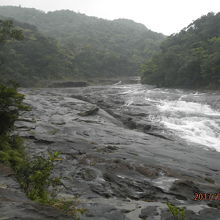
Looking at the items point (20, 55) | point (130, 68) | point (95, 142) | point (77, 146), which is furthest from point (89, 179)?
point (130, 68)

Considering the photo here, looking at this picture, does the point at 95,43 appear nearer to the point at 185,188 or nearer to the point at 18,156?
the point at 18,156

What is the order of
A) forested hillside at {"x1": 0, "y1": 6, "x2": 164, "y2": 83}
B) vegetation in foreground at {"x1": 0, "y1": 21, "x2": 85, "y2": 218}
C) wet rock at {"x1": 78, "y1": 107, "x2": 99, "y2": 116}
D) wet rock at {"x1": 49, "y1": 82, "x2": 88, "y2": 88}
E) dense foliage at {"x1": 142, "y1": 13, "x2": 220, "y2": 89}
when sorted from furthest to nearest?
1. forested hillside at {"x1": 0, "y1": 6, "x2": 164, "y2": 83}
2. wet rock at {"x1": 49, "y1": 82, "x2": 88, "y2": 88}
3. dense foliage at {"x1": 142, "y1": 13, "x2": 220, "y2": 89}
4. wet rock at {"x1": 78, "y1": 107, "x2": 99, "y2": 116}
5. vegetation in foreground at {"x1": 0, "y1": 21, "x2": 85, "y2": 218}

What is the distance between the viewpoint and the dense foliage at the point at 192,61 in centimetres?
4162

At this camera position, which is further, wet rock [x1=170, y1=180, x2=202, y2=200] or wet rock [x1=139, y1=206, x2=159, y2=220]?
wet rock [x1=170, y1=180, x2=202, y2=200]

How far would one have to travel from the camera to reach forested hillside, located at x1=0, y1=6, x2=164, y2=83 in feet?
246

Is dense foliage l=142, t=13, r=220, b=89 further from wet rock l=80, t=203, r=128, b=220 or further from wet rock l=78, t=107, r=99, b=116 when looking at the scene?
wet rock l=80, t=203, r=128, b=220

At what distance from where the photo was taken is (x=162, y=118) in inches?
829

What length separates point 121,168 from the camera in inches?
383

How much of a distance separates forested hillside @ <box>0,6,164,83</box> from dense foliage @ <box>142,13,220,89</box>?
66.5 ft

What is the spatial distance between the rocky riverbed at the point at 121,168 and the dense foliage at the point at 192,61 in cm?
2697

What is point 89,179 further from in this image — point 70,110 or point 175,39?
point 175,39
